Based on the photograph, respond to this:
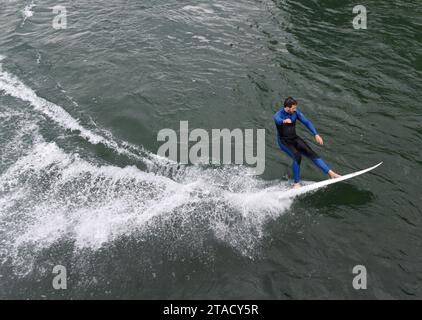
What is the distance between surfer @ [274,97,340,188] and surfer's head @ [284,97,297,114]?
5cm

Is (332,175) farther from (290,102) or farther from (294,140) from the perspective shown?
(290,102)

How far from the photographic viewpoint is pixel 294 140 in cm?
1330

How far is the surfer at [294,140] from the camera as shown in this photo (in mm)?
12859

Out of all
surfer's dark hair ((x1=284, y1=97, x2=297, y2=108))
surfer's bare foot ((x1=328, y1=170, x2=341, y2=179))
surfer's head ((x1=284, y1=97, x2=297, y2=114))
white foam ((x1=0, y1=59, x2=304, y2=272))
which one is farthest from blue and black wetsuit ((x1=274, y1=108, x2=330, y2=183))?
white foam ((x1=0, y1=59, x2=304, y2=272))

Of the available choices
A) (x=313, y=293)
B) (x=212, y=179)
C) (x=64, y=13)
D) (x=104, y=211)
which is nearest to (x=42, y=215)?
(x=104, y=211)

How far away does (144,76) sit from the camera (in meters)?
19.9

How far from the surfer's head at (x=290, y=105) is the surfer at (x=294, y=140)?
52mm

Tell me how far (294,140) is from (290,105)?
145 cm

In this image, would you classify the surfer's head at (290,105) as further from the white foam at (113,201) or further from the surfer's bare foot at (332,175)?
the white foam at (113,201)

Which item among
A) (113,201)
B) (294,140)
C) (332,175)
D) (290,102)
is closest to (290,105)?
(290,102)

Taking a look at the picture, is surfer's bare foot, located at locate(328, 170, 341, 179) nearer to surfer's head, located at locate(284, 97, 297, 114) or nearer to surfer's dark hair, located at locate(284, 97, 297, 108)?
surfer's head, located at locate(284, 97, 297, 114)

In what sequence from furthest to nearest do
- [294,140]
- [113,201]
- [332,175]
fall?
[113,201] < [294,140] < [332,175]

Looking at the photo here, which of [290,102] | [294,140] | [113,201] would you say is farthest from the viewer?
[113,201]

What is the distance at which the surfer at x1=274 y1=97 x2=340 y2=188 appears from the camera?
1286cm
